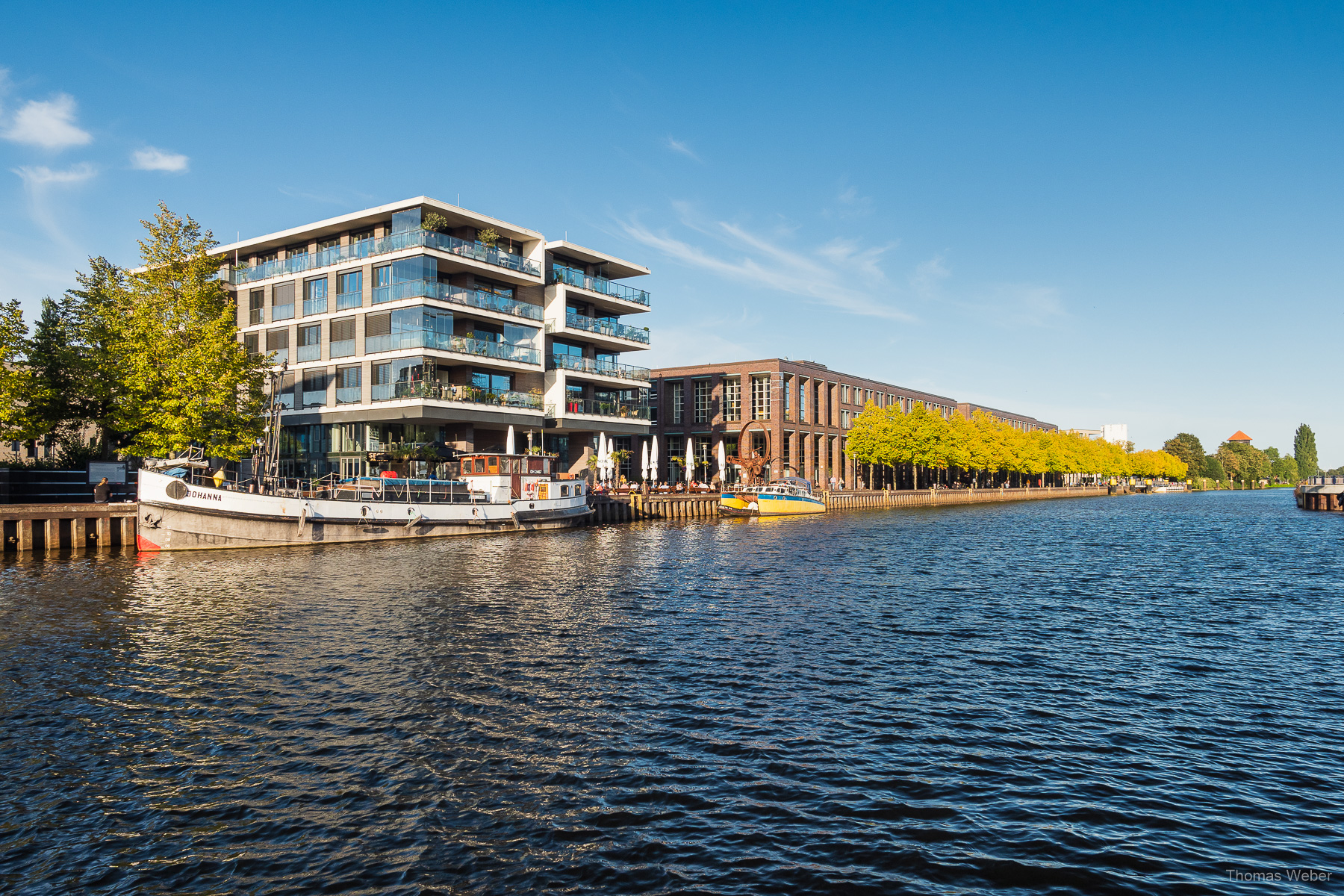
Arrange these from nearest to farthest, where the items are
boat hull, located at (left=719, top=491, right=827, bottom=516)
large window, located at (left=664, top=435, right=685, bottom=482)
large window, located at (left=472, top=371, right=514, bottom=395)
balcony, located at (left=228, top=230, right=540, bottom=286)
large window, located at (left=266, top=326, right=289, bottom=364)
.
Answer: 1. balcony, located at (left=228, top=230, right=540, bottom=286)
2. large window, located at (left=472, top=371, right=514, bottom=395)
3. large window, located at (left=266, top=326, right=289, bottom=364)
4. boat hull, located at (left=719, top=491, right=827, bottom=516)
5. large window, located at (left=664, top=435, right=685, bottom=482)

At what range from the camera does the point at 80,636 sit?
1784 centimetres

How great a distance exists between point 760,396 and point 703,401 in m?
6.99

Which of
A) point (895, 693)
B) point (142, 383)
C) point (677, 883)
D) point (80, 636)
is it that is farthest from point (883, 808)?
point (142, 383)

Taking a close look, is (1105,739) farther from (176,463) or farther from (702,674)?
(176,463)

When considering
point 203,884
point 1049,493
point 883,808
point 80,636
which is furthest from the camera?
point 1049,493

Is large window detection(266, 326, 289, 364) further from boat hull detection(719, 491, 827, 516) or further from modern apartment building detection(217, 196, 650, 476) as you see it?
boat hull detection(719, 491, 827, 516)

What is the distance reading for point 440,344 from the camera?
168 feet

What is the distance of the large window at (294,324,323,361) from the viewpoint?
5600cm

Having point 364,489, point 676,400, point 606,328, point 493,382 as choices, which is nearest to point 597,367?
point 606,328

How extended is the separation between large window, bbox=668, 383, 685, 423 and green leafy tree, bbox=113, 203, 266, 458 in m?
54.8

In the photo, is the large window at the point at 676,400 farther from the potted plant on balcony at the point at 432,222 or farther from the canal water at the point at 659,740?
the canal water at the point at 659,740

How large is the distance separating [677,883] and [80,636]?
1635cm

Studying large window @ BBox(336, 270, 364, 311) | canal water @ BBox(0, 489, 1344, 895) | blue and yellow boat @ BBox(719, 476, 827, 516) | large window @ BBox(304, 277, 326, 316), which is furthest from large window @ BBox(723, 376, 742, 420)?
canal water @ BBox(0, 489, 1344, 895)

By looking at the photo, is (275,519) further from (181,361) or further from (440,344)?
(440,344)
